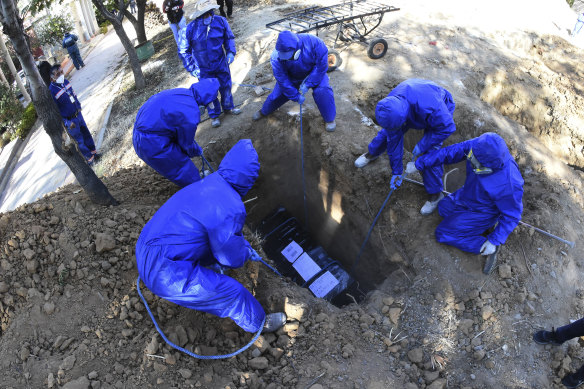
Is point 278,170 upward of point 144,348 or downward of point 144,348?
downward

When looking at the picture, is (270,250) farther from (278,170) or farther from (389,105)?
(389,105)

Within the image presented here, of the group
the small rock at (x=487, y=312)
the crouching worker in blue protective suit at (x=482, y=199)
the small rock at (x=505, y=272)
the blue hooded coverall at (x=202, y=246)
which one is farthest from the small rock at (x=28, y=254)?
the small rock at (x=505, y=272)

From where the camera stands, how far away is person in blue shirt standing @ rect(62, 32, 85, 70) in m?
9.53

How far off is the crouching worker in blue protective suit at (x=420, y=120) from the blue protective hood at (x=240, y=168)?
140 centimetres

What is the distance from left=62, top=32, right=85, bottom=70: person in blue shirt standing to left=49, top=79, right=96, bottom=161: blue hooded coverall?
526cm

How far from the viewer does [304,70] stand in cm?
443

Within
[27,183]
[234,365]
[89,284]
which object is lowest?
[27,183]

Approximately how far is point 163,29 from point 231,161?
9.73 metres

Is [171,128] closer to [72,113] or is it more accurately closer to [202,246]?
[202,246]

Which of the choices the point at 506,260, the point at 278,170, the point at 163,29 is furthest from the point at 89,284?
the point at 163,29

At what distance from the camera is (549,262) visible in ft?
11.1

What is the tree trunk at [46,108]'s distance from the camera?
8.24 ft

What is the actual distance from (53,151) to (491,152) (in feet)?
25.0

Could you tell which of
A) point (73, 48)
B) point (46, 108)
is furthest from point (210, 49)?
point (73, 48)
